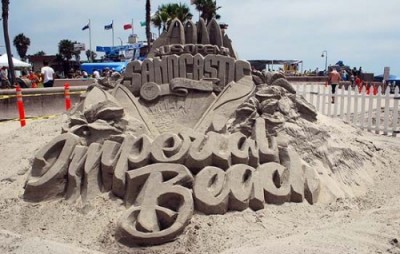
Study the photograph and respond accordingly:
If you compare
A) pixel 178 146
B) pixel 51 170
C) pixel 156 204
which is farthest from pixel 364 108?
pixel 51 170

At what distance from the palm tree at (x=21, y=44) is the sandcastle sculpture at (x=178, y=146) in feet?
173

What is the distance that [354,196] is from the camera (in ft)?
16.7

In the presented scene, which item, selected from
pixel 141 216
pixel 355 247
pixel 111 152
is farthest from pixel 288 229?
pixel 111 152

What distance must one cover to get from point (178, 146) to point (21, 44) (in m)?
55.3

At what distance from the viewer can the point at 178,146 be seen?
473 cm

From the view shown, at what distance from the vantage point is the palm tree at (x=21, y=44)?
54.8 meters

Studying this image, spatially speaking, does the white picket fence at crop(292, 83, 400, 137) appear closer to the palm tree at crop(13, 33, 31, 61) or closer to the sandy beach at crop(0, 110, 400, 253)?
the sandy beach at crop(0, 110, 400, 253)

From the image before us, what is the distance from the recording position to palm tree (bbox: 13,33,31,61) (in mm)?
54812

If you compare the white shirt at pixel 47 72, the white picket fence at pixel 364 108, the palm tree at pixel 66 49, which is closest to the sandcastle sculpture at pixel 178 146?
the white picket fence at pixel 364 108

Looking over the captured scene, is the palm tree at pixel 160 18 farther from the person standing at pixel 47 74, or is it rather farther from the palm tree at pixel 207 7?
the person standing at pixel 47 74

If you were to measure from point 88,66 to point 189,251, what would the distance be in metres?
25.9

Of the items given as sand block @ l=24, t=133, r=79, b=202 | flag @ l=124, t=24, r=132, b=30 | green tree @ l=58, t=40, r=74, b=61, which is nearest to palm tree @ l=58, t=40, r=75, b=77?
green tree @ l=58, t=40, r=74, b=61

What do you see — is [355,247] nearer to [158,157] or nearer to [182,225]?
[182,225]

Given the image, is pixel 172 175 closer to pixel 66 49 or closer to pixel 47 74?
pixel 47 74
